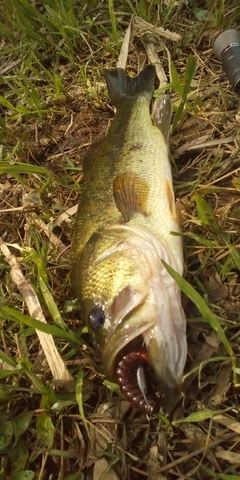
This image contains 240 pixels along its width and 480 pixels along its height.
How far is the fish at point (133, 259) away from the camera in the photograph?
219cm

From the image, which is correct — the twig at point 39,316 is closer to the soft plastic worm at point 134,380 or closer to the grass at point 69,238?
the grass at point 69,238

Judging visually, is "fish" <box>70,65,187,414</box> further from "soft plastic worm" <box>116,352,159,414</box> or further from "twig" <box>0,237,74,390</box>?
"twig" <box>0,237,74,390</box>

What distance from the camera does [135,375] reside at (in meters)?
2.20

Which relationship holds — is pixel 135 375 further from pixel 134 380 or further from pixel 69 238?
pixel 69 238

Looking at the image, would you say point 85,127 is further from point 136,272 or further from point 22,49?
point 136,272

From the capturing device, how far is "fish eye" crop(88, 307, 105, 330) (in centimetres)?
228

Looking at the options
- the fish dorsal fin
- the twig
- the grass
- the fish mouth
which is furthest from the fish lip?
the fish dorsal fin

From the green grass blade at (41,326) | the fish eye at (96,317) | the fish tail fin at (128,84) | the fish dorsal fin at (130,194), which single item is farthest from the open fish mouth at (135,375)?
the fish tail fin at (128,84)

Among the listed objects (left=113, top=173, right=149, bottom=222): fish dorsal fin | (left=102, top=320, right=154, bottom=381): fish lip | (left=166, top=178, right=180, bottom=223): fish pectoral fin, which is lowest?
(left=102, top=320, right=154, bottom=381): fish lip

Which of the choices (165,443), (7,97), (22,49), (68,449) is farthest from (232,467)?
(22,49)

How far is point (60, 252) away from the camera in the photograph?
3.09 meters

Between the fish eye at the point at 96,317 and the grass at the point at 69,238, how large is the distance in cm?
23

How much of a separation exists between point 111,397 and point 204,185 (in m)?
1.26

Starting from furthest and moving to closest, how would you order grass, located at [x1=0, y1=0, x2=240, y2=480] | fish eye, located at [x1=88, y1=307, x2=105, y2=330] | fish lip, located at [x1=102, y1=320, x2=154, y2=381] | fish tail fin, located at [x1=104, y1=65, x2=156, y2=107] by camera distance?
fish tail fin, located at [x1=104, y1=65, x2=156, y2=107] < grass, located at [x1=0, y1=0, x2=240, y2=480] < fish eye, located at [x1=88, y1=307, x2=105, y2=330] < fish lip, located at [x1=102, y1=320, x2=154, y2=381]
